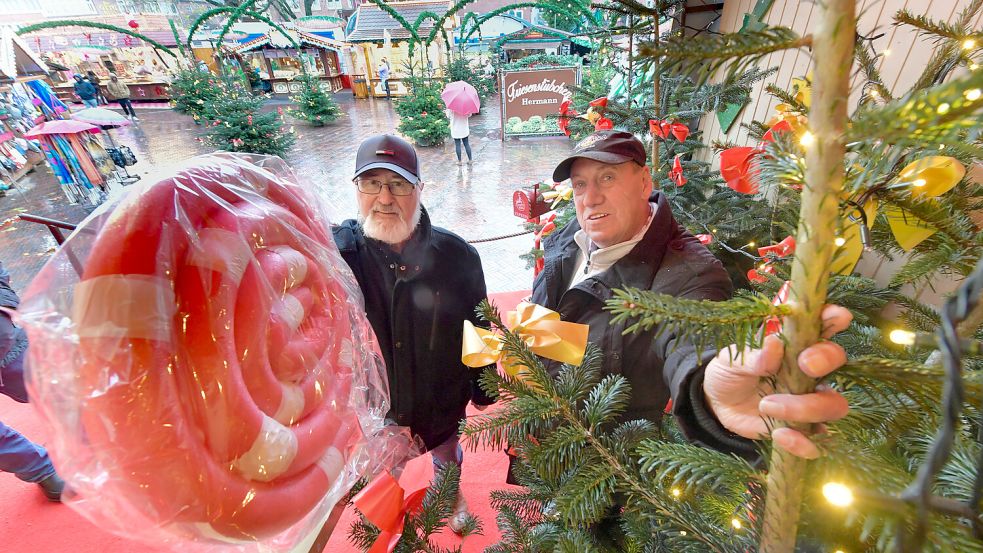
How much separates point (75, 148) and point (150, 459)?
878 cm

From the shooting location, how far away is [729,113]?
133 inches

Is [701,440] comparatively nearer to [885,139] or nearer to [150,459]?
[885,139]

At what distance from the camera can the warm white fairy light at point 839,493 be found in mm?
332

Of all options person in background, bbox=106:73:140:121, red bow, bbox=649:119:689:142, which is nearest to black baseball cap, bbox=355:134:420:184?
red bow, bbox=649:119:689:142

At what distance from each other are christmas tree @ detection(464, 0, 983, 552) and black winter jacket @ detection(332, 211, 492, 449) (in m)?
1.00

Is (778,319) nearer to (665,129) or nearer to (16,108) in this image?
(665,129)

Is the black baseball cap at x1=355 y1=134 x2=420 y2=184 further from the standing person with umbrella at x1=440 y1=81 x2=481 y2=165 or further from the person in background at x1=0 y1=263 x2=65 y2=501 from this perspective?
the standing person with umbrella at x1=440 y1=81 x2=481 y2=165

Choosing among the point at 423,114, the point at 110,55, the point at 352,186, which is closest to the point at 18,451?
the point at 352,186

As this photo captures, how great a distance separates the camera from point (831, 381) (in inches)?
16.0

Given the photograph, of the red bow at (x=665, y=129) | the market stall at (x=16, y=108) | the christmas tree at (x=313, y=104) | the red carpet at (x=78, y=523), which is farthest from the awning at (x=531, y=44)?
the red carpet at (x=78, y=523)

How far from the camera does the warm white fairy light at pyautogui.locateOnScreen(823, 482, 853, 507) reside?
0.33 meters

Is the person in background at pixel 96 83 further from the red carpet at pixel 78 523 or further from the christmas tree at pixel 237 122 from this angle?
the red carpet at pixel 78 523

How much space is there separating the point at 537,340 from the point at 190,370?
1.90 feet

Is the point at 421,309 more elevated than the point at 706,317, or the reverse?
the point at 706,317
